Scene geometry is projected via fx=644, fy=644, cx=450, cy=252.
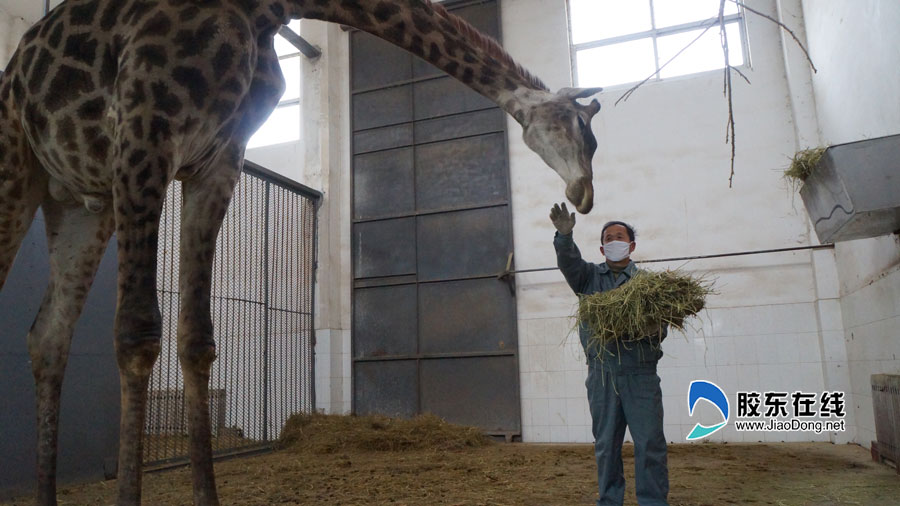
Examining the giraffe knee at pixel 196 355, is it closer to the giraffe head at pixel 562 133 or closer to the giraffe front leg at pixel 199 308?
the giraffe front leg at pixel 199 308

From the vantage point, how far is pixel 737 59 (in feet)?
23.9

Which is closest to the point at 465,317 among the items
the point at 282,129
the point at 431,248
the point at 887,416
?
the point at 431,248

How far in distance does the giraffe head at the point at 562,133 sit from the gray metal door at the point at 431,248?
16.9 feet

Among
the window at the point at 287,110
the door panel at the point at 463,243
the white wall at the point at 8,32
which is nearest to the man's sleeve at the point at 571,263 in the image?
the door panel at the point at 463,243

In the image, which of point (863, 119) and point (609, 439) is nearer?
point (609, 439)

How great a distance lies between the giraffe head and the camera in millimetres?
2514

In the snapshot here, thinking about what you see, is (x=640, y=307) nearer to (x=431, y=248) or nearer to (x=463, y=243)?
(x=463, y=243)

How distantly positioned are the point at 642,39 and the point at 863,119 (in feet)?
11.6

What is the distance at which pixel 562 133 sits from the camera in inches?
99.2

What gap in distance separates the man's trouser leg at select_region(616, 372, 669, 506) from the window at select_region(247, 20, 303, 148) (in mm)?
7121

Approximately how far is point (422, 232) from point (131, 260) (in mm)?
6315

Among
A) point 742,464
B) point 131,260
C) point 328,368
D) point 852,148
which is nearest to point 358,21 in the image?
point 131,260

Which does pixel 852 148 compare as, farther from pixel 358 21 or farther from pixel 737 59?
pixel 737 59

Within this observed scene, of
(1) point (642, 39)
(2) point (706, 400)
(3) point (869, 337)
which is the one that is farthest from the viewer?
(1) point (642, 39)
